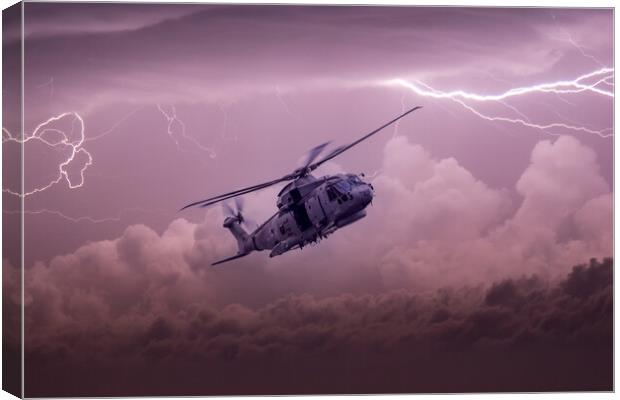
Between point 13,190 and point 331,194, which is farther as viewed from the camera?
point 331,194

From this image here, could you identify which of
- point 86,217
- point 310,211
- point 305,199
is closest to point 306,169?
point 305,199

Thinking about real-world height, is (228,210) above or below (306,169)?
below

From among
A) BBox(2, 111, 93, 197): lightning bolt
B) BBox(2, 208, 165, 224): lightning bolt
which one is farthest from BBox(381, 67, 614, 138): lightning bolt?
BBox(2, 111, 93, 197): lightning bolt

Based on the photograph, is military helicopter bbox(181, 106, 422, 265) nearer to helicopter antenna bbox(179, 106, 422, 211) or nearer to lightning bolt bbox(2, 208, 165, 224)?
helicopter antenna bbox(179, 106, 422, 211)

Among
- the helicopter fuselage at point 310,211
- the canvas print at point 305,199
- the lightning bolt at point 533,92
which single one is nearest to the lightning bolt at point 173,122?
the canvas print at point 305,199

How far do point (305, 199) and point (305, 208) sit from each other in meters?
0.08

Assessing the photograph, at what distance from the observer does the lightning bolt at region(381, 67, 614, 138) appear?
30.1ft

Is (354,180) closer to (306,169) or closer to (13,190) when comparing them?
(306,169)

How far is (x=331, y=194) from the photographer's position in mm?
9016

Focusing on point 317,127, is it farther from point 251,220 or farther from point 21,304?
point 21,304

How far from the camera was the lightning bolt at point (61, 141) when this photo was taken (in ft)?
29.0

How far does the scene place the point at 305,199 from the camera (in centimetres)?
906

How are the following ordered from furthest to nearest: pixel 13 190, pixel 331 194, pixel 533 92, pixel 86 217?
1. pixel 533 92
2. pixel 331 194
3. pixel 86 217
4. pixel 13 190

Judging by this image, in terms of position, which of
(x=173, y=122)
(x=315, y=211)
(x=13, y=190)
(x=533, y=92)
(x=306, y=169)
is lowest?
(x=315, y=211)
